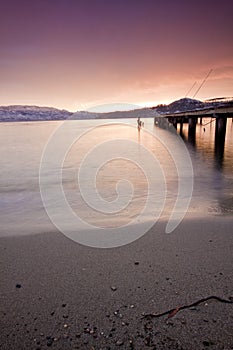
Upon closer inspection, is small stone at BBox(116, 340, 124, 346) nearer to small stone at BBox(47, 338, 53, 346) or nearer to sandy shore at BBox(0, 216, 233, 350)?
sandy shore at BBox(0, 216, 233, 350)

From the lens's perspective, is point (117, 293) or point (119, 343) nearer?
point (119, 343)

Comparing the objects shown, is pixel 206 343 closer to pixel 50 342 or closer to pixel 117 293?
pixel 117 293

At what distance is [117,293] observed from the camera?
245 cm

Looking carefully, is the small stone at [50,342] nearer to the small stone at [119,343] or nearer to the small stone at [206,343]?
the small stone at [119,343]

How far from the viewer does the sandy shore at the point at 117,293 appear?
1.93 m

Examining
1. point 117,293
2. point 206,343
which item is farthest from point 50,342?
point 206,343

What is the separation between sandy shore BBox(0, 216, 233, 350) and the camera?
193cm

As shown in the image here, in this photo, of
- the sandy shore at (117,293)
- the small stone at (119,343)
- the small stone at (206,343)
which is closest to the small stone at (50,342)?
the sandy shore at (117,293)

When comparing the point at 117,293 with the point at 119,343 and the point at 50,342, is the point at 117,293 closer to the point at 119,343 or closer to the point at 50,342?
the point at 119,343

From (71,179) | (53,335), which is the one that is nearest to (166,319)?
(53,335)

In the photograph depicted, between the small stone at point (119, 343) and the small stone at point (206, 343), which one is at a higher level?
the small stone at point (206, 343)

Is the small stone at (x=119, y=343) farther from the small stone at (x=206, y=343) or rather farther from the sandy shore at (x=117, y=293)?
the small stone at (x=206, y=343)

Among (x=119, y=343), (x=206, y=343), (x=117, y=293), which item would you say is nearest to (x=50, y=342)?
(x=119, y=343)

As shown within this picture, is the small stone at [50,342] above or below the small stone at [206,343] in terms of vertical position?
below
